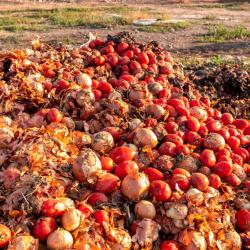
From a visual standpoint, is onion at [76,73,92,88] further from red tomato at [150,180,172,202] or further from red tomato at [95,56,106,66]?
red tomato at [150,180,172,202]

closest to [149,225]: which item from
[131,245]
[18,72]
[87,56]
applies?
[131,245]

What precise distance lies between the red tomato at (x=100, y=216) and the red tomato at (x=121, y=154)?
2.51 ft

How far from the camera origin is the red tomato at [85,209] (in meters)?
3.92

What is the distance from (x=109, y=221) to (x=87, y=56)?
380cm

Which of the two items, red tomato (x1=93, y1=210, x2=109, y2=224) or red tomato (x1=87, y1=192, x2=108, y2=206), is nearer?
red tomato (x1=93, y1=210, x2=109, y2=224)

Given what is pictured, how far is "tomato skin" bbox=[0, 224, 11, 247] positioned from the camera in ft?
11.8

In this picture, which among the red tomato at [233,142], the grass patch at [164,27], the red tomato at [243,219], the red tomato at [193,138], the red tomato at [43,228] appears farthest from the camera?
the grass patch at [164,27]

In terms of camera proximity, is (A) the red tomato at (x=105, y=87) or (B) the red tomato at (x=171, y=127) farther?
(A) the red tomato at (x=105, y=87)

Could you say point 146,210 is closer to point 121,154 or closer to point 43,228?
point 121,154

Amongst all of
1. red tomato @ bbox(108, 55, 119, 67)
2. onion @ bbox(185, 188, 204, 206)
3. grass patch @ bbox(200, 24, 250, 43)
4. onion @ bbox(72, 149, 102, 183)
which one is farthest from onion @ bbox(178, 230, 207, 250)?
grass patch @ bbox(200, 24, 250, 43)

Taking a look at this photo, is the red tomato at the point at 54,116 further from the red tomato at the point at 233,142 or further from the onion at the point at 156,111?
the red tomato at the point at 233,142

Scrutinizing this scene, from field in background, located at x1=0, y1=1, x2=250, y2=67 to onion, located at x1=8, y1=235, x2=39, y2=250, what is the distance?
10.0m

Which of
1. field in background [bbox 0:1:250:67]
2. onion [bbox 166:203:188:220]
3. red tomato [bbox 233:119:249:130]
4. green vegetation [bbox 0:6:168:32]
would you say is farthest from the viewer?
green vegetation [bbox 0:6:168:32]

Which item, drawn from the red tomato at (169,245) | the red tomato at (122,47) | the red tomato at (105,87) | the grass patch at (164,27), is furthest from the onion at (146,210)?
the grass patch at (164,27)
